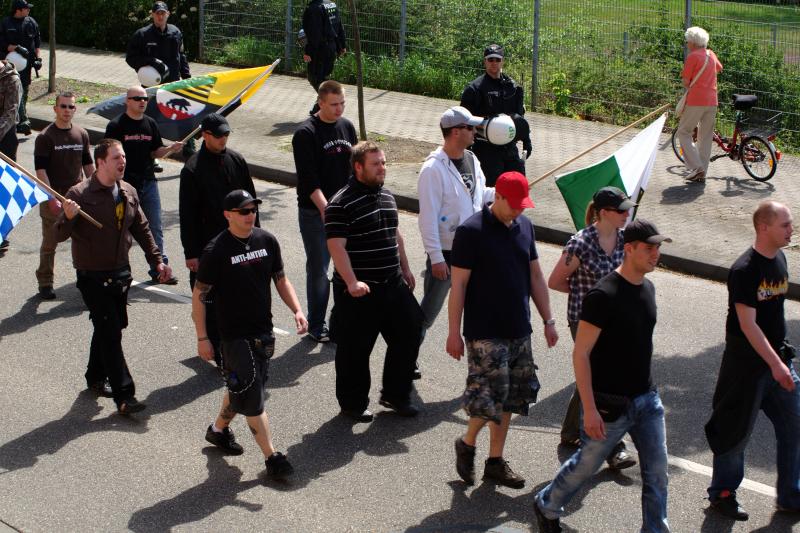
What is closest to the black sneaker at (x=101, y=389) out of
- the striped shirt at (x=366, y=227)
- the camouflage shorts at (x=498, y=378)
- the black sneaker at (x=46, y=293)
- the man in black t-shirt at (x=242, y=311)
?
the man in black t-shirt at (x=242, y=311)

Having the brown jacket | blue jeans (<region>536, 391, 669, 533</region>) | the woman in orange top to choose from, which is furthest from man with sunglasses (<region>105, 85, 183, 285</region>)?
the woman in orange top

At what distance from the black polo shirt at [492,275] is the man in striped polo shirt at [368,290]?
102 centimetres

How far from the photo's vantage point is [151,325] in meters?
9.30

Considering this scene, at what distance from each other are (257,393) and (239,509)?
0.68m

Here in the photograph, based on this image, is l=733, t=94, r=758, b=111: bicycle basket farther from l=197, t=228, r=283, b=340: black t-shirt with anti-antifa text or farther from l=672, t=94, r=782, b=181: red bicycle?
l=197, t=228, r=283, b=340: black t-shirt with anti-antifa text

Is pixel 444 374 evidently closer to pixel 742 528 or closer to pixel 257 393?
pixel 257 393

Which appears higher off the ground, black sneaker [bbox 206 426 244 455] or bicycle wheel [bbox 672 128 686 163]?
bicycle wheel [bbox 672 128 686 163]

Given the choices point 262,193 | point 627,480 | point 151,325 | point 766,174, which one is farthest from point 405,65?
point 627,480

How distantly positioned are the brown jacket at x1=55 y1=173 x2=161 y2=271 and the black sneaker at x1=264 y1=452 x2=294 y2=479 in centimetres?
188

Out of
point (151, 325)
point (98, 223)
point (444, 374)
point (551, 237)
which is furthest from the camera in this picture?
point (551, 237)

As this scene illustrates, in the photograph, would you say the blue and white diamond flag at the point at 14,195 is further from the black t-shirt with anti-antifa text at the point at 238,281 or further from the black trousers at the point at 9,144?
the black trousers at the point at 9,144

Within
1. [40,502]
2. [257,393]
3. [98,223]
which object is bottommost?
[40,502]

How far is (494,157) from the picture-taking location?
33.9 ft

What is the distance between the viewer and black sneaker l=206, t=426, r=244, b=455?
701 centimetres
